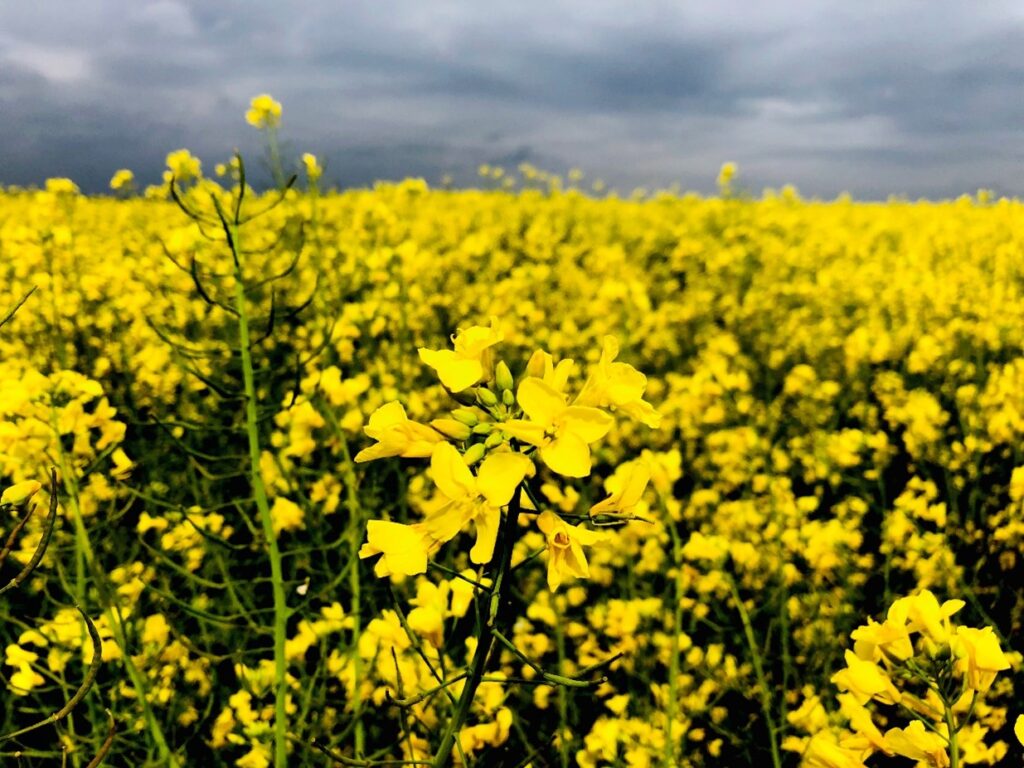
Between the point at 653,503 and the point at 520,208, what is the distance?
291 inches

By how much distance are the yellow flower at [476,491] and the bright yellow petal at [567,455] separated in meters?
0.02

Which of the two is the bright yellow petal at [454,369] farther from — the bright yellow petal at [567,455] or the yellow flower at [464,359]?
the bright yellow petal at [567,455]

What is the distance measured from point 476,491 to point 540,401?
0.11 meters

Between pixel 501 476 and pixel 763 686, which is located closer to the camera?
pixel 501 476

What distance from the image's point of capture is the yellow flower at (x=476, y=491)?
2.40ft

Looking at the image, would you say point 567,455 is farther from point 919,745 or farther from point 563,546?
point 919,745

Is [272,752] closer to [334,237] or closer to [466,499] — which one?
[466,499]

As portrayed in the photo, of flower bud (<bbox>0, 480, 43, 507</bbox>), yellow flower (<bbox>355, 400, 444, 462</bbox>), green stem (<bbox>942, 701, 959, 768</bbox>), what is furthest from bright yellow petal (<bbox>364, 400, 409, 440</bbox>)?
green stem (<bbox>942, 701, 959, 768</bbox>)

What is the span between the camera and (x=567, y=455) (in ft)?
2.53

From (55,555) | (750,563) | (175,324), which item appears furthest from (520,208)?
(55,555)

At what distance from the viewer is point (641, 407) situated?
2.87 ft

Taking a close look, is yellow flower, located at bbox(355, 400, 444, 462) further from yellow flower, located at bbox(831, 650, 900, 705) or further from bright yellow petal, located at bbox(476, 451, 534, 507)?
yellow flower, located at bbox(831, 650, 900, 705)

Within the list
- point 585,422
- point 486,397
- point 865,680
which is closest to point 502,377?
point 486,397

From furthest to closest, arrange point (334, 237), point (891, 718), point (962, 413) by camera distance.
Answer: point (334, 237)
point (962, 413)
point (891, 718)
